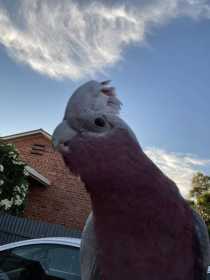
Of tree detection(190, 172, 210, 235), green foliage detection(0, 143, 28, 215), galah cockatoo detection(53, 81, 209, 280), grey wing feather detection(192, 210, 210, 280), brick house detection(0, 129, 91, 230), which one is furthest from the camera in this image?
tree detection(190, 172, 210, 235)

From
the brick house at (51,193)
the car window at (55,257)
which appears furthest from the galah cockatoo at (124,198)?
the brick house at (51,193)

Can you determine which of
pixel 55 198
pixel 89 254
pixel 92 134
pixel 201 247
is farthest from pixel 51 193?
pixel 92 134

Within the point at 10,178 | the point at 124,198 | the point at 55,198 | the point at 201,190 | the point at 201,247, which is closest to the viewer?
the point at 124,198

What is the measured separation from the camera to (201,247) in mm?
1124

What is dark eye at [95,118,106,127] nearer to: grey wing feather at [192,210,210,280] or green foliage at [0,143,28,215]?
grey wing feather at [192,210,210,280]

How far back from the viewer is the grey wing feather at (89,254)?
1127 mm

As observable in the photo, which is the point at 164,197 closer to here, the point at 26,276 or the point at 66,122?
the point at 66,122

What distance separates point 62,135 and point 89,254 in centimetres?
40

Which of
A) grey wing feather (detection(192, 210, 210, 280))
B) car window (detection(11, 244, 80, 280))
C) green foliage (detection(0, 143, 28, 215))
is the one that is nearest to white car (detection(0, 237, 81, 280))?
car window (detection(11, 244, 80, 280))

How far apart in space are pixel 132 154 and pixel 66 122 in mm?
208

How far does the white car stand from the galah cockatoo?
2.74 metres

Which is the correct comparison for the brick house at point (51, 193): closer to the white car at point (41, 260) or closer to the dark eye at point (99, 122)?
the white car at point (41, 260)

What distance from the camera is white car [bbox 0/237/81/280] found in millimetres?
3666

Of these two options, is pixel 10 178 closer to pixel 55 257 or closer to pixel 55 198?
pixel 55 198
